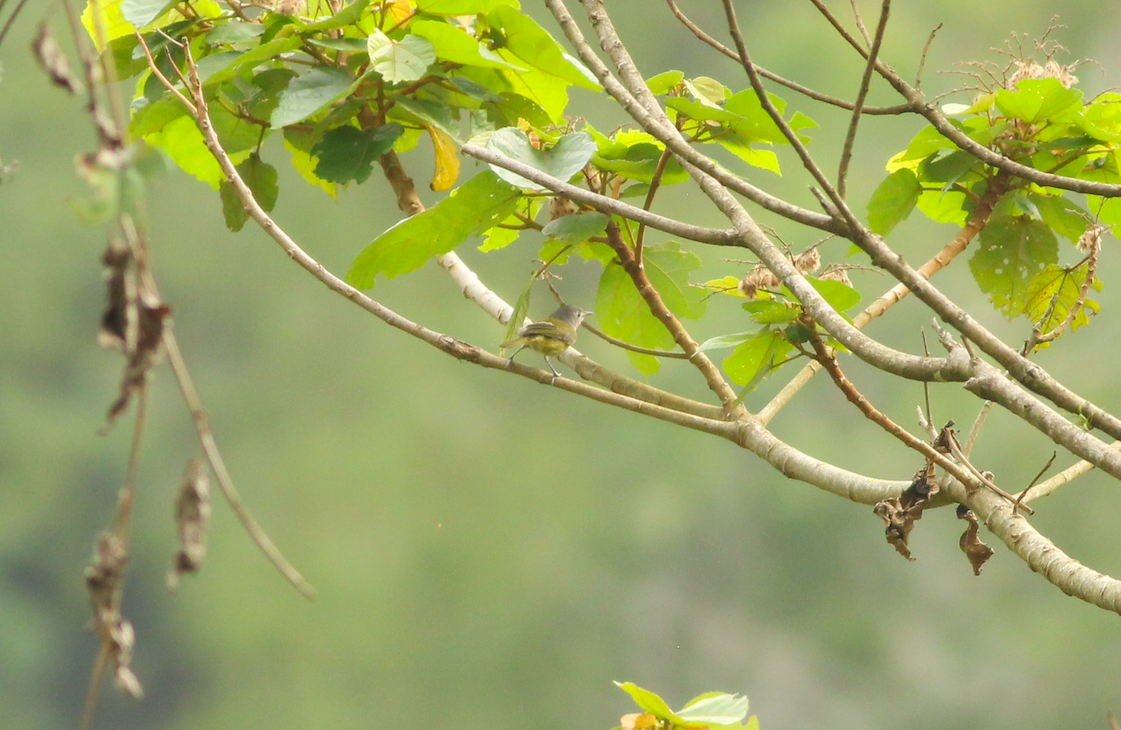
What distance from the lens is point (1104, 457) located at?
533mm

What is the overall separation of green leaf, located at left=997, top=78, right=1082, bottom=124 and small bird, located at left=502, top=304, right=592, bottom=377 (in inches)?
30.9

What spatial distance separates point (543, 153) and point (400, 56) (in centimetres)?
16

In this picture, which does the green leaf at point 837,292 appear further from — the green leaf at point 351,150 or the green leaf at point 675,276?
the green leaf at point 351,150

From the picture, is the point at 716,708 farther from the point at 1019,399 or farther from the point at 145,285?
the point at 145,285

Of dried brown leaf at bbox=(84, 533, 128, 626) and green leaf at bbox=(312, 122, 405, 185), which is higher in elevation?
green leaf at bbox=(312, 122, 405, 185)

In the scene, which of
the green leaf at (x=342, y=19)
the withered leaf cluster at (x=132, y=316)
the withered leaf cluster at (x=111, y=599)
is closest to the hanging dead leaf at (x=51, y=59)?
the withered leaf cluster at (x=132, y=316)

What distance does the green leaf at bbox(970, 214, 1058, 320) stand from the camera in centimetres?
106

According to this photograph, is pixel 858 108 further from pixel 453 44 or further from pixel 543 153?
pixel 453 44

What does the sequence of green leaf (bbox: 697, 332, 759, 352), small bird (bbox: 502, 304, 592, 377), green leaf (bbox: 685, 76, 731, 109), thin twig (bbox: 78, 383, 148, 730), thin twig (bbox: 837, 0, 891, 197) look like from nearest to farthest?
thin twig (bbox: 78, 383, 148, 730) < thin twig (bbox: 837, 0, 891, 197) < green leaf (bbox: 697, 332, 759, 352) < green leaf (bbox: 685, 76, 731, 109) < small bird (bbox: 502, 304, 592, 377)

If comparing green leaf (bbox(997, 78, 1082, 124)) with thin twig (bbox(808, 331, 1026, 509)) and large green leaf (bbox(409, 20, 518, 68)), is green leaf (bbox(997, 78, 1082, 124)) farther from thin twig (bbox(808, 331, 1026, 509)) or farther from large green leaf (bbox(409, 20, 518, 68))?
large green leaf (bbox(409, 20, 518, 68))

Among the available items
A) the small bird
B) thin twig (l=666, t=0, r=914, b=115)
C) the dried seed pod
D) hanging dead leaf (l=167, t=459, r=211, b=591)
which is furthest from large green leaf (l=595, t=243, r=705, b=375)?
hanging dead leaf (l=167, t=459, r=211, b=591)

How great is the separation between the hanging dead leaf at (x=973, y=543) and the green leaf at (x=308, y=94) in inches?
25.8

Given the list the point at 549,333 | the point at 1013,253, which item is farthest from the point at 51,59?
the point at 549,333

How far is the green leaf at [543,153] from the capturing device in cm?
91
